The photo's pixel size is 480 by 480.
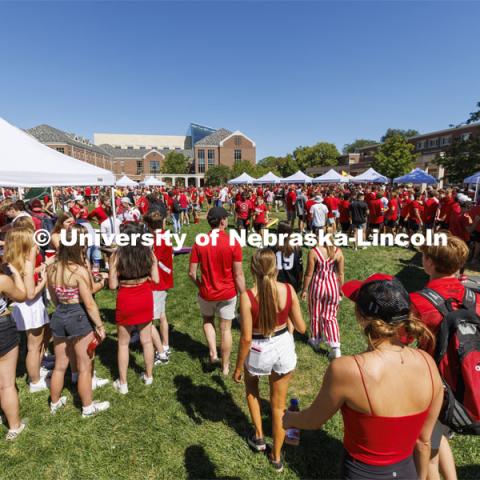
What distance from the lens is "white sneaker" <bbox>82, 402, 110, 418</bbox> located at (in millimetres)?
3289

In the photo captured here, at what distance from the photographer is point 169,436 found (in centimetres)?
307

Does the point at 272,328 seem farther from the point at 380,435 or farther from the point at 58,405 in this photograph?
the point at 58,405

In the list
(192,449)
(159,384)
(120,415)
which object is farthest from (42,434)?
(192,449)

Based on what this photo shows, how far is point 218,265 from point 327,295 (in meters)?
1.60

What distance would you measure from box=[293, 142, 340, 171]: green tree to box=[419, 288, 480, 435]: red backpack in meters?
78.7

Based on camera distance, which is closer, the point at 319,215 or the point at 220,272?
the point at 220,272

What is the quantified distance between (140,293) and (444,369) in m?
2.85

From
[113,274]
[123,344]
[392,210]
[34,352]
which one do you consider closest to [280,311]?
[113,274]

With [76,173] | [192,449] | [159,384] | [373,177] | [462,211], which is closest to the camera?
[192,449]

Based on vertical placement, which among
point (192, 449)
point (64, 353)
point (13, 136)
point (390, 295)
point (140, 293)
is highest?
point (13, 136)

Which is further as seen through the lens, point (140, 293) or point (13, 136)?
point (13, 136)

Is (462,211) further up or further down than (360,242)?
further up

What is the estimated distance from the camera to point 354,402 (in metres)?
1.25

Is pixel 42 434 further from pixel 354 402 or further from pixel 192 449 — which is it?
pixel 354 402
